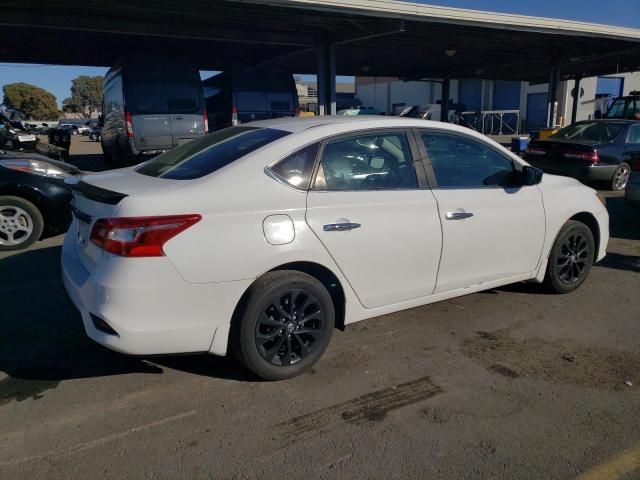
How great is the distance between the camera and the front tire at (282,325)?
3.08 m

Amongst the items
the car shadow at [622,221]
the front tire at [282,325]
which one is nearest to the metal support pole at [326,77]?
the car shadow at [622,221]

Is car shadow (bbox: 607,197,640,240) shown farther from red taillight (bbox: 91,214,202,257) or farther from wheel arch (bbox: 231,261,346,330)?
red taillight (bbox: 91,214,202,257)

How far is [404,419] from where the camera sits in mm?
2936

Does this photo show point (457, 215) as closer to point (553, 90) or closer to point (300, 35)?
point (300, 35)

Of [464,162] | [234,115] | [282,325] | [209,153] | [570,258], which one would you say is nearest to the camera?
[282,325]

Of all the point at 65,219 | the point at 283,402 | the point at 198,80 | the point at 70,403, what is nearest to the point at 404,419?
the point at 283,402

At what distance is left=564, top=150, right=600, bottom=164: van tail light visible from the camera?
32.9 ft

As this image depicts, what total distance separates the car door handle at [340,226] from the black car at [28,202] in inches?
181

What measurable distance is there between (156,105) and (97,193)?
11.0m

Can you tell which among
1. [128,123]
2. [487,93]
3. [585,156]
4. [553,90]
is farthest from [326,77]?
[487,93]

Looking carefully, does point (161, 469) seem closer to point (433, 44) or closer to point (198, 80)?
point (198, 80)

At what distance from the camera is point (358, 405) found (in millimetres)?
3068

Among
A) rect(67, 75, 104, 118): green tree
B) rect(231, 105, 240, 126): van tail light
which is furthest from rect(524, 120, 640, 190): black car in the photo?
rect(67, 75, 104, 118): green tree

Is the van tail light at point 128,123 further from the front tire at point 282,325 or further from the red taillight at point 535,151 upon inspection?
the front tire at point 282,325
